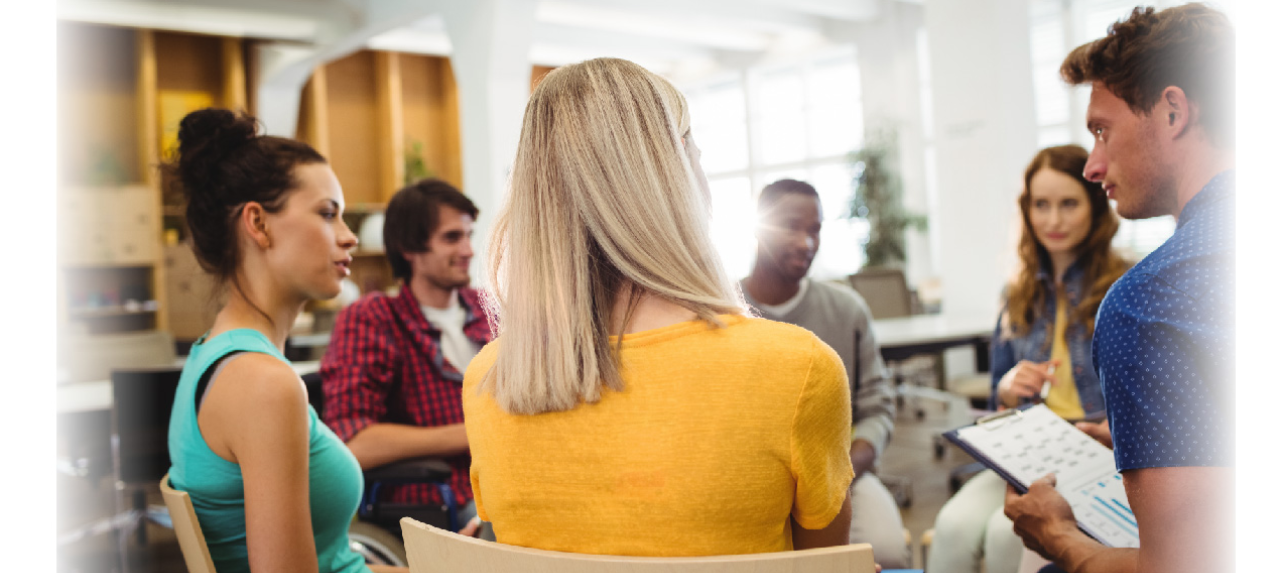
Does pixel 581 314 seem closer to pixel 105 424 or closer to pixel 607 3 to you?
pixel 105 424

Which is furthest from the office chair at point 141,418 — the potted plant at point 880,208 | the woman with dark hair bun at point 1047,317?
the potted plant at point 880,208

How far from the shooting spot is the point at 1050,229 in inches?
92.0

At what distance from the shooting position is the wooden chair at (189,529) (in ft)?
3.98

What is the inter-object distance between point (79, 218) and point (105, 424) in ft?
20.6

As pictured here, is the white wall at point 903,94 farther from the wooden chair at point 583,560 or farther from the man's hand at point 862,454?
the wooden chair at point 583,560

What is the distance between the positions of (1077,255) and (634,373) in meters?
1.85

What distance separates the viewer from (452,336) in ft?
7.89

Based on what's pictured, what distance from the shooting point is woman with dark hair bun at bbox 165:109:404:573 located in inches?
48.2

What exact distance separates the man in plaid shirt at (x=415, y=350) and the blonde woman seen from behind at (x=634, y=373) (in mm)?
1099

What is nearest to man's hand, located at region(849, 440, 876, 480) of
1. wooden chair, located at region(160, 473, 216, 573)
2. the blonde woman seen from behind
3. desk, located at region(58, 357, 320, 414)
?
the blonde woman seen from behind

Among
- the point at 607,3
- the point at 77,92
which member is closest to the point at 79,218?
the point at 77,92

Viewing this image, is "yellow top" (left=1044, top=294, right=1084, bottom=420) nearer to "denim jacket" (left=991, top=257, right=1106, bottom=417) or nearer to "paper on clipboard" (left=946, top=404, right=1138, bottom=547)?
"denim jacket" (left=991, top=257, right=1106, bottom=417)

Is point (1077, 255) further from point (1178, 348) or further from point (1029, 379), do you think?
point (1178, 348)

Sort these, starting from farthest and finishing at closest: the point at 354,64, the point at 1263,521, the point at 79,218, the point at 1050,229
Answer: the point at 354,64 < the point at 79,218 < the point at 1050,229 < the point at 1263,521
